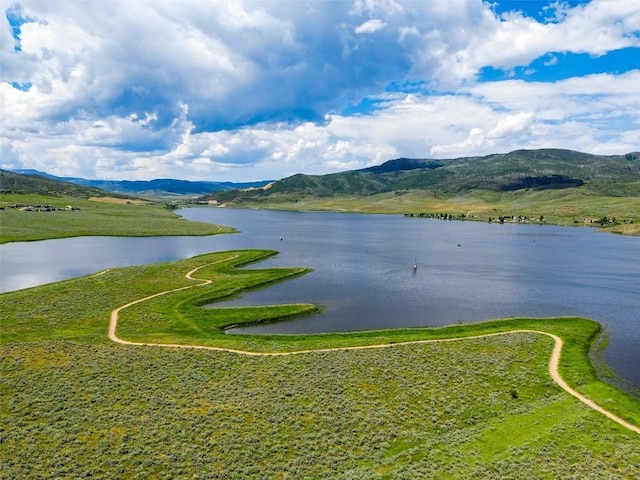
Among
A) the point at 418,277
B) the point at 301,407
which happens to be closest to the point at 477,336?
the point at 301,407

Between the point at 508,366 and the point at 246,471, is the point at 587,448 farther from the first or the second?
the point at 246,471

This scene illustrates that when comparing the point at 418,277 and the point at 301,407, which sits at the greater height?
the point at 418,277

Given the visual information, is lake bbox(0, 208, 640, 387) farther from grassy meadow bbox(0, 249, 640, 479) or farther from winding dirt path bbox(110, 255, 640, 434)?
grassy meadow bbox(0, 249, 640, 479)

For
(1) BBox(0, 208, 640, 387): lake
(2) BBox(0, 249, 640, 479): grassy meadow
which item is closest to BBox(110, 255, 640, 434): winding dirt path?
(2) BBox(0, 249, 640, 479): grassy meadow

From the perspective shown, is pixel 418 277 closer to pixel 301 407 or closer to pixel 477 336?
pixel 477 336

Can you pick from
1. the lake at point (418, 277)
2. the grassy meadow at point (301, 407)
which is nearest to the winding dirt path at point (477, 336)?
the grassy meadow at point (301, 407)

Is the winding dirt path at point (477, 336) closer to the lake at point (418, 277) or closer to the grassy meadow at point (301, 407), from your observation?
the grassy meadow at point (301, 407)
